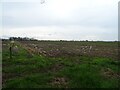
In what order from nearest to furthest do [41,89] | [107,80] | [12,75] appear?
[41,89], [107,80], [12,75]

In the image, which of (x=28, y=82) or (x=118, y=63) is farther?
(x=118, y=63)

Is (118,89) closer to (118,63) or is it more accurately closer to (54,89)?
(54,89)

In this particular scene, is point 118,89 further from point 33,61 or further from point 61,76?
point 33,61

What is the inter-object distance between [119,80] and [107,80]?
3.30 ft

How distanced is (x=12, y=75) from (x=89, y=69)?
4.99 metres

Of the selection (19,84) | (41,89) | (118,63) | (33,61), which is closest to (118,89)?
(41,89)

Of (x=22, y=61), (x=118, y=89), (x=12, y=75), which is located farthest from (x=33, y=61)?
(x=118, y=89)

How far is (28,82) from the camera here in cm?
1688

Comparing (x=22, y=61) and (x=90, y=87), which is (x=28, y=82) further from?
(x=22, y=61)

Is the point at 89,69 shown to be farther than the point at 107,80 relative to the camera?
Yes

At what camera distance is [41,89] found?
16.2 metres

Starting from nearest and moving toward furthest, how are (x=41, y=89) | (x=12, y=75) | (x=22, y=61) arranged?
(x=41, y=89)
(x=12, y=75)
(x=22, y=61)

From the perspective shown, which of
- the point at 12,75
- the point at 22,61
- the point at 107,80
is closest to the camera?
the point at 107,80

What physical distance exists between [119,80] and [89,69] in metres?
2.41
